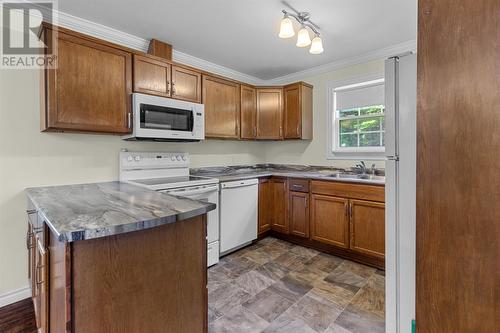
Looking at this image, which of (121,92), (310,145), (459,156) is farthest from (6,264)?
(310,145)

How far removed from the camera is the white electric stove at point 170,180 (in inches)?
98.3

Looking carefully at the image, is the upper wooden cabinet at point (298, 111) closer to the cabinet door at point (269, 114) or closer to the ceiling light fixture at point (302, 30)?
the cabinet door at point (269, 114)

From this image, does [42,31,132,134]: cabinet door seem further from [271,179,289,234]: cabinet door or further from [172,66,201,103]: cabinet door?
[271,179,289,234]: cabinet door

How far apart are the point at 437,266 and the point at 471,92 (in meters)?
0.41

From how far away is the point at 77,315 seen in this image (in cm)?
96

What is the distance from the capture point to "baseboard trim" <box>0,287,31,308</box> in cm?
200

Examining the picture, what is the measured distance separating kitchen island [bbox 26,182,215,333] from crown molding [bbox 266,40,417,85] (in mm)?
2999

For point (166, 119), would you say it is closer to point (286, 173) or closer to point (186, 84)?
point (186, 84)

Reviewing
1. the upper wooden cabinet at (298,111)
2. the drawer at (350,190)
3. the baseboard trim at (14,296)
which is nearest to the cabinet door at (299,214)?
the drawer at (350,190)

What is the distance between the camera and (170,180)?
8.76ft

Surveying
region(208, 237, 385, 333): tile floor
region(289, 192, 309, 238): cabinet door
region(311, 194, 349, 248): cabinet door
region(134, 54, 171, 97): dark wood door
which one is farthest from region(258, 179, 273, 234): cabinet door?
region(134, 54, 171, 97): dark wood door

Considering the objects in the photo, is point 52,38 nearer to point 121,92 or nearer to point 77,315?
point 121,92

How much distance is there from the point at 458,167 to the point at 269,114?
333 cm

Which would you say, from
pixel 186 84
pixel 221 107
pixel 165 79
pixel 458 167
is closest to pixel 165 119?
pixel 165 79
